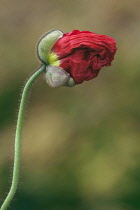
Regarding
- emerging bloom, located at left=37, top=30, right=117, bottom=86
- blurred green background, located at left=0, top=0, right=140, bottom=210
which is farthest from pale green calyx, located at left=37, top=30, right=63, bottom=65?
blurred green background, located at left=0, top=0, right=140, bottom=210

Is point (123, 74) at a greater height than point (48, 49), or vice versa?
point (48, 49)

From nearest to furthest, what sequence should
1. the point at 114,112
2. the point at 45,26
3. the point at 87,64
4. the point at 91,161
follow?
1. the point at 87,64
2. the point at 91,161
3. the point at 114,112
4. the point at 45,26

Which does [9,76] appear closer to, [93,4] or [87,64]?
[93,4]

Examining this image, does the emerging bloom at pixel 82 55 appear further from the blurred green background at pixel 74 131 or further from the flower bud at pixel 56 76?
the blurred green background at pixel 74 131

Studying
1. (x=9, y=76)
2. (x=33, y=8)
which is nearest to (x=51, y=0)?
(x=33, y=8)

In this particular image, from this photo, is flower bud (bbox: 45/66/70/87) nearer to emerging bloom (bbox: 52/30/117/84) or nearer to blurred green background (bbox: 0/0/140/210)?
emerging bloom (bbox: 52/30/117/84)

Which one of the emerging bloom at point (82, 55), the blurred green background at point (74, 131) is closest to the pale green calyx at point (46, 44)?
the emerging bloom at point (82, 55)
